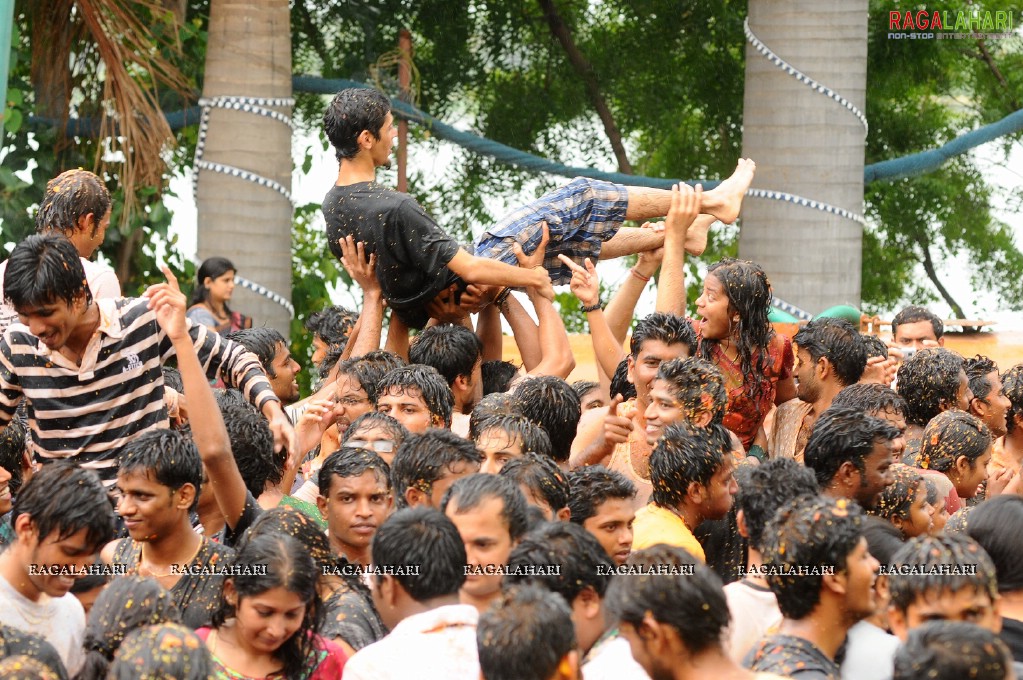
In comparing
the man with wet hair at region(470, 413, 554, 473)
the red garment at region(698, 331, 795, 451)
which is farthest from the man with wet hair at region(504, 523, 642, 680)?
the red garment at region(698, 331, 795, 451)

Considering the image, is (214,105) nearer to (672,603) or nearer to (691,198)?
(691,198)

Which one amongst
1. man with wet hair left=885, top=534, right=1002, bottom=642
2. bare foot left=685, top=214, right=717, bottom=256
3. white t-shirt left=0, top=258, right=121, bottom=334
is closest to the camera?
man with wet hair left=885, top=534, right=1002, bottom=642

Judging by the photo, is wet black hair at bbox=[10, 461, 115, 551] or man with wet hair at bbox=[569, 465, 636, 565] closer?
wet black hair at bbox=[10, 461, 115, 551]

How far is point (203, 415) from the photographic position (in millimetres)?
4094

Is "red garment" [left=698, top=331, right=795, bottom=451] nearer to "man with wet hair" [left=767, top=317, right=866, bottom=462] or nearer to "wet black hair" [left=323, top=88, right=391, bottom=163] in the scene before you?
"man with wet hair" [left=767, top=317, right=866, bottom=462]

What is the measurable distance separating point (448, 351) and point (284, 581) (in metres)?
2.45

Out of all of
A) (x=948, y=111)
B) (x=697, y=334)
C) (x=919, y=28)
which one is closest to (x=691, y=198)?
(x=697, y=334)

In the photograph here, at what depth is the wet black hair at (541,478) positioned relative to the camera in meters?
4.04

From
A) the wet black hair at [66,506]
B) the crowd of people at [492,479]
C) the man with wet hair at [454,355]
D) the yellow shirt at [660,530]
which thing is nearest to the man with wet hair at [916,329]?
the crowd of people at [492,479]

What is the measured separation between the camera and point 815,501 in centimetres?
338

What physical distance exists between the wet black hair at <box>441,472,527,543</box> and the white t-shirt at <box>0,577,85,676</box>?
0.97m

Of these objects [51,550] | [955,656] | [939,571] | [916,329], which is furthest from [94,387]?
[916,329]

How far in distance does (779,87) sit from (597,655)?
5.56m

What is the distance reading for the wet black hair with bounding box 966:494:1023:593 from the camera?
135 inches
